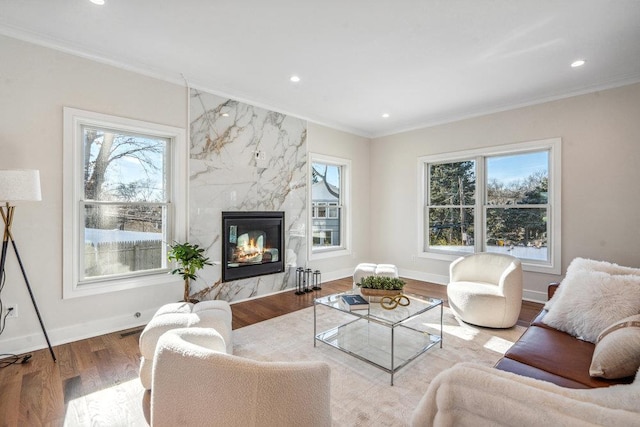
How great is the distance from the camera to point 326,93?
4.07 m

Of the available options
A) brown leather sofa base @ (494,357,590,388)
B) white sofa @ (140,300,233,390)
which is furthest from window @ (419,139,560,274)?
white sofa @ (140,300,233,390)

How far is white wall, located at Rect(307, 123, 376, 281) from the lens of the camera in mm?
5258

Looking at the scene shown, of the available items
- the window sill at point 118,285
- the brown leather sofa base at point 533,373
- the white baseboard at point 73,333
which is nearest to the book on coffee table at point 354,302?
the brown leather sofa base at point 533,373

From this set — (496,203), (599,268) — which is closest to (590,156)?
(496,203)

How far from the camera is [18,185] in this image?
2258 mm

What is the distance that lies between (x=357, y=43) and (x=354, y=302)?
2437 millimetres

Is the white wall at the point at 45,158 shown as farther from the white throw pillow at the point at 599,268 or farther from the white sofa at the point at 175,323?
the white throw pillow at the point at 599,268

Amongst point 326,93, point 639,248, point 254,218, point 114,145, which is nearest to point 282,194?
point 254,218

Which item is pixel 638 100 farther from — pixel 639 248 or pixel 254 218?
pixel 254 218

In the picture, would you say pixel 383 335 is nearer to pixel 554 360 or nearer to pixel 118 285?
pixel 554 360

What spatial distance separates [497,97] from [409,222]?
7.94 feet

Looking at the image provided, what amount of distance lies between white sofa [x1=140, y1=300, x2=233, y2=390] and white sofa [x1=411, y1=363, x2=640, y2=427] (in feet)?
5.37

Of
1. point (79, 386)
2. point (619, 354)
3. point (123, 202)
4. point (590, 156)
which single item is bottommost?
point (79, 386)

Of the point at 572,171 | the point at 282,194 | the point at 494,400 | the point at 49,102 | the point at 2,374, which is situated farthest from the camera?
the point at 282,194
